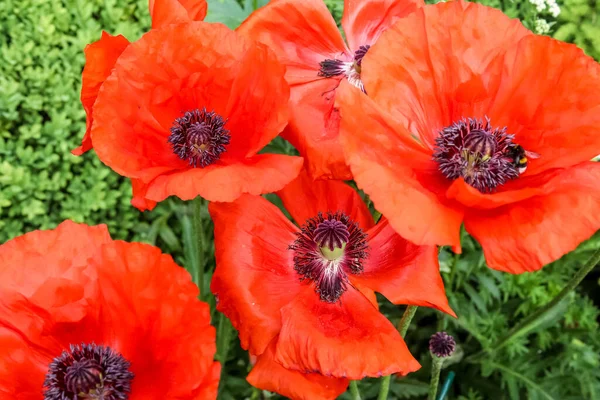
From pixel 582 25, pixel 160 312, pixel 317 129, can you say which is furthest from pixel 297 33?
pixel 582 25

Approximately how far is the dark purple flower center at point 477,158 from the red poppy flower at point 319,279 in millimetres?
171

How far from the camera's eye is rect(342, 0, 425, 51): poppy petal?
5.10 feet

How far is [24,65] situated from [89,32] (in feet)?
1.21

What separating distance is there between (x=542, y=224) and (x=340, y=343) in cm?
44

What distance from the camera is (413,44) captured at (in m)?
1.21

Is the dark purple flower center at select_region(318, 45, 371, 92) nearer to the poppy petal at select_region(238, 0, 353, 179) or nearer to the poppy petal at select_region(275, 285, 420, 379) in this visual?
the poppy petal at select_region(238, 0, 353, 179)

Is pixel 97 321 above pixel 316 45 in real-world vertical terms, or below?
below

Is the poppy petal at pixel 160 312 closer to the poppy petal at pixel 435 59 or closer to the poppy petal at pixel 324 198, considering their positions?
the poppy petal at pixel 324 198

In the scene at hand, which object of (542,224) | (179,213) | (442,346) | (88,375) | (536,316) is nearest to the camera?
(542,224)

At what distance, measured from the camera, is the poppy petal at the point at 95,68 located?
54.3 inches

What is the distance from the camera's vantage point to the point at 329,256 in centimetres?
→ 140

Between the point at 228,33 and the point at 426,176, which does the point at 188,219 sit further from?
the point at 426,176

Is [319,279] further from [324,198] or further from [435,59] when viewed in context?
[435,59]

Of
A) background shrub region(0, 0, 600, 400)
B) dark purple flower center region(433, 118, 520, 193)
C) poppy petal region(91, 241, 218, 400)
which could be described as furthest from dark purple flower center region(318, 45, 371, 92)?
background shrub region(0, 0, 600, 400)
